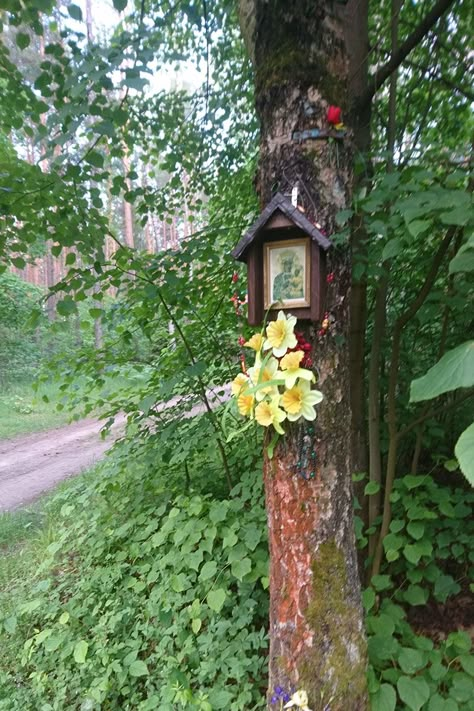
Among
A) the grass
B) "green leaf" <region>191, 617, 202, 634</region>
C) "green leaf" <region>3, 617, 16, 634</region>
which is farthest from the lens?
the grass

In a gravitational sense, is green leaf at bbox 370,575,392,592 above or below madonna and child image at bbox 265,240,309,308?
below

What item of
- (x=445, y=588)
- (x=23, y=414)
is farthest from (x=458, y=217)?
(x=23, y=414)

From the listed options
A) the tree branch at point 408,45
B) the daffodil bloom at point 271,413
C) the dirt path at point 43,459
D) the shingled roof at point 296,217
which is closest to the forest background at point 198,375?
the shingled roof at point 296,217

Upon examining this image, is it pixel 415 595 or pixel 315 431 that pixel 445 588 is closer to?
pixel 415 595

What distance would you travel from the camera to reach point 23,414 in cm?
916

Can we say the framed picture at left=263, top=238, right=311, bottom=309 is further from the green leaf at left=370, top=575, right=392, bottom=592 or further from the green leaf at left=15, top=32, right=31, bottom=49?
the green leaf at left=15, top=32, right=31, bottom=49

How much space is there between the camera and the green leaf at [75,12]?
1.66 meters

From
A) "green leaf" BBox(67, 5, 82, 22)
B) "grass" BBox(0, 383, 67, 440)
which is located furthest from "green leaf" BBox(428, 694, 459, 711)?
"grass" BBox(0, 383, 67, 440)

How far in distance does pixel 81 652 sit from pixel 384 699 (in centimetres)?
144

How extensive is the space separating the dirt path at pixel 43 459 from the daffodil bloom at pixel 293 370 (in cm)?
362

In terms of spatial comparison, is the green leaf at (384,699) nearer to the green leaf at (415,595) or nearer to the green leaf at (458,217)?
the green leaf at (415,595)

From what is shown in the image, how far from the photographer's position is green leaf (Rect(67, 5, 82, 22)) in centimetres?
166

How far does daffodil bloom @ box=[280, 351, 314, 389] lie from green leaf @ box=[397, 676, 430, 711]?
47.8 inches

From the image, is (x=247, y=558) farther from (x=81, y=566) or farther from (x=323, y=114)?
(x=323, y=114)
